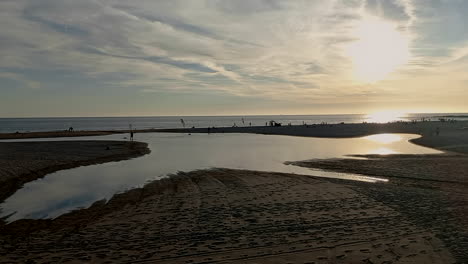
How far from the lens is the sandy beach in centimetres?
984

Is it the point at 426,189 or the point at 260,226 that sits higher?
the point at 426,189

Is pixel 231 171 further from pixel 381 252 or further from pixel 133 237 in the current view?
pixel 381 252

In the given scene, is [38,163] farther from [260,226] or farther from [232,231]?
[260,226]

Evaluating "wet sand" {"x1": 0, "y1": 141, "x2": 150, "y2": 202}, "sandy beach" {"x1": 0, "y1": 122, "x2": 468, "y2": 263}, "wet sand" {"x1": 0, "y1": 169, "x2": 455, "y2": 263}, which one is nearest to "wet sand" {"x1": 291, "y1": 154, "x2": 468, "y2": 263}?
"sandy beach" {"x1": 0, "y1": 122, "x2": 468, "y2": 263}

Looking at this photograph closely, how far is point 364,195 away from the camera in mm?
16969

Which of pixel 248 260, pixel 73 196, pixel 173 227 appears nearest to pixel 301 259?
pixel 248 260

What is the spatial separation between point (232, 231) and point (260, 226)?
44.4 inches

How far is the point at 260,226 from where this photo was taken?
1236 centimetres

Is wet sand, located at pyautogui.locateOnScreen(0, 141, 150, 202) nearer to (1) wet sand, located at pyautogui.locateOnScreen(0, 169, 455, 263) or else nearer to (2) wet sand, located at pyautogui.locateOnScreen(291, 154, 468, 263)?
(1) wet sand, located at pyautogui.locateOnScreen(0, 169, 455, 263)

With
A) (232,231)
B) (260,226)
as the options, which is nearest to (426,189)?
(260,226)

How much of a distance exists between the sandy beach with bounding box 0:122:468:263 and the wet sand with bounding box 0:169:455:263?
0.10 feet

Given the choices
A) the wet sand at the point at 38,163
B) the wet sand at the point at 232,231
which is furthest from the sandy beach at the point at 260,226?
the wet sand at the point at 38,163

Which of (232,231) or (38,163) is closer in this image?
(232,231)

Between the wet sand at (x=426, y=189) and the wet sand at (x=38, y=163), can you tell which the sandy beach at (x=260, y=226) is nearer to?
the wet sand at (x=426, y=189)
